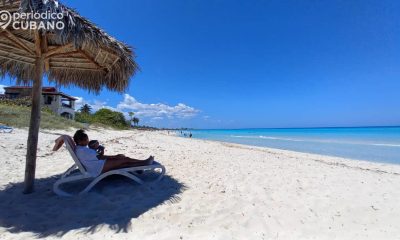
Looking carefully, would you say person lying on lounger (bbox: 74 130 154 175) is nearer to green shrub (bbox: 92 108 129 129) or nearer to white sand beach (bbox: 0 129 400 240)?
white sand beach (bbox: 0 129 400 240)

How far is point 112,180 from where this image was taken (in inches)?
189

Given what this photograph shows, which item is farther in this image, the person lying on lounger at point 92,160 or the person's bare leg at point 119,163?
the person's bare leg at point 119,163

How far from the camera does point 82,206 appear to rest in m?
3.67

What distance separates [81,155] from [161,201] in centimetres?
143

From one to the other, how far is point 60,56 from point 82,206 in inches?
106

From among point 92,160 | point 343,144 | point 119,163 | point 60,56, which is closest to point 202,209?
point 119,163

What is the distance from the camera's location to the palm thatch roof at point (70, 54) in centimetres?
357

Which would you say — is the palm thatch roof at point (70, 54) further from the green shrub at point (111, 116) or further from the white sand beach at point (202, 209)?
the green shrub at point (111, 116)

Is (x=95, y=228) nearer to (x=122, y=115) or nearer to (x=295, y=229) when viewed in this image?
(x=295, y=229)

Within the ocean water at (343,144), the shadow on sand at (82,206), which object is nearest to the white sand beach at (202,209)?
the shadow on sand at (82,206)

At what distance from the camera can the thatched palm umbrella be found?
3.59 metres

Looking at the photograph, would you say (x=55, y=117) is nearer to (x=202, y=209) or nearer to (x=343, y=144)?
(x=202, y=209)

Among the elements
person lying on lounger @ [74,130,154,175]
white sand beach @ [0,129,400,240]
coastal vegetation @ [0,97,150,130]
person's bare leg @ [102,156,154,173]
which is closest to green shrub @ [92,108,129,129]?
coastal vegetation @ [0,97,150,130]

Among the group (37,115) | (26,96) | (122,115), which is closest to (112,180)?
(37,115)
